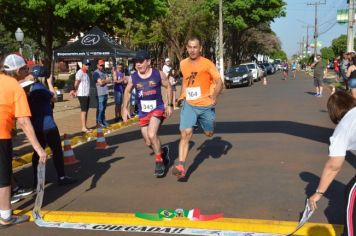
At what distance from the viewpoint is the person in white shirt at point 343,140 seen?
10.2ft

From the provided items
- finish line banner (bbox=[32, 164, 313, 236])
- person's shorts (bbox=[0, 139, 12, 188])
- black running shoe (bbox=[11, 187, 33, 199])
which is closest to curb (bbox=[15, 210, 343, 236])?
finish line banner (bbox=[32, 164, 313, 236])

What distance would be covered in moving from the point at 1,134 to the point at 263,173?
12.4 feet

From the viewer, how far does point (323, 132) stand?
10555mm

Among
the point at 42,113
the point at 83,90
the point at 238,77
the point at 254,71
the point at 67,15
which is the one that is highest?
the point at 67,15

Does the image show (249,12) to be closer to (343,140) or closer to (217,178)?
(217,178)

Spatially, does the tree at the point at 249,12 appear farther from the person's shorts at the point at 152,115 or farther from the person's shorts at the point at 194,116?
the person's shorts at the point at 194,116

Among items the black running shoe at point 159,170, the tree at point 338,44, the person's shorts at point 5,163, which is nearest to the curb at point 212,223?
the person's shorts at point 5,163

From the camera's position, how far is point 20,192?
252 inches

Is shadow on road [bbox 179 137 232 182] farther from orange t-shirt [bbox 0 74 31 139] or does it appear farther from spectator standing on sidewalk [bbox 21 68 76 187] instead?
orange t-shirt [bbox 0 74 31 139]

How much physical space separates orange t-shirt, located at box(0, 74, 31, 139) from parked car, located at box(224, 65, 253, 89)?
86.0 feet

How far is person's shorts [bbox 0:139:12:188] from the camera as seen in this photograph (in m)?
4.90

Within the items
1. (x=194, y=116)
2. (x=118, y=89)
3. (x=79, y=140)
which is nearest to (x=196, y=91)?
(x=194, y=116)

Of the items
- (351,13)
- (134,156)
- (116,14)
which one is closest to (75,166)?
(134,156)

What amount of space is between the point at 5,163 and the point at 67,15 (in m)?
21.2
